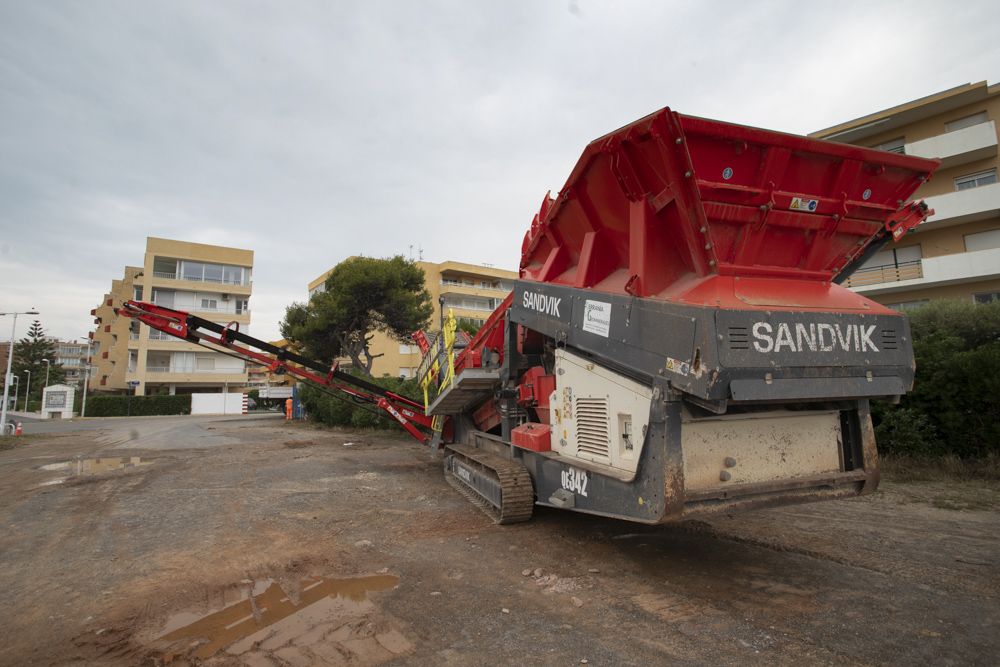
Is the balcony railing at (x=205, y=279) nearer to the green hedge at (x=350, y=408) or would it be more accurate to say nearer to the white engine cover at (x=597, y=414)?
the green hedge at (x=350, y=408)

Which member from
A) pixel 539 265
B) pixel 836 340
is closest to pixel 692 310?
pixel 836 340

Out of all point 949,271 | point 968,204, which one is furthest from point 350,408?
point 968,204

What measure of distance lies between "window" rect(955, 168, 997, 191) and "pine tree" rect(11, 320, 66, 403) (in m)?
97.6

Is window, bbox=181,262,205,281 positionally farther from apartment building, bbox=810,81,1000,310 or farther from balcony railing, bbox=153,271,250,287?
apartment building, bbox=810,81,1000,310

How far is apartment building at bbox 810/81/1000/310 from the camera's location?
20078 mm

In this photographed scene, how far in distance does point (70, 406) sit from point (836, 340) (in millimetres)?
52601

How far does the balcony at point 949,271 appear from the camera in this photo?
19703mm

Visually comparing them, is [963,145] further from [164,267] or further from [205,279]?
[164,267]

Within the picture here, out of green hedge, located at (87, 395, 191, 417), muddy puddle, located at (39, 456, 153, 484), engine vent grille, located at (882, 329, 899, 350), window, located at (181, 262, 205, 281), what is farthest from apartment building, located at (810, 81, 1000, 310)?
window, located at (181, 262, 205, 281)

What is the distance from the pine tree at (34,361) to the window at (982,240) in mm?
97512

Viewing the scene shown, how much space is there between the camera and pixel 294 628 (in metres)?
3.50

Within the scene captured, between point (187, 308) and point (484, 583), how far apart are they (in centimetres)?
5147

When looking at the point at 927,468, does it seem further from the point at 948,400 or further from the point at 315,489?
the point at 315,489

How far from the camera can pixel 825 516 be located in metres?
6.14
